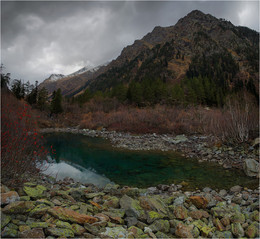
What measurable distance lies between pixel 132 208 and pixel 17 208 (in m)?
2.64

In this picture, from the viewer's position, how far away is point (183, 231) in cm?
390

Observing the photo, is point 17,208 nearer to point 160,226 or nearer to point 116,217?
point 116,217

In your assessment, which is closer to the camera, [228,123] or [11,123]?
[11,123]

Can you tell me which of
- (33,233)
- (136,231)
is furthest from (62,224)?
(136,231)

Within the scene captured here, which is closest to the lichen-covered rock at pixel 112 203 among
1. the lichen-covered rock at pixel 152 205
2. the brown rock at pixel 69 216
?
the lichen-covered rock at pixel 152 205

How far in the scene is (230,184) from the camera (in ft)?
27.7

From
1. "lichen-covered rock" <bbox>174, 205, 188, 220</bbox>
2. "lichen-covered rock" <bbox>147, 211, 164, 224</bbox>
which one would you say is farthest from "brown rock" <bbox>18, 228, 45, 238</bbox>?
"lichen-covered rock" <bbox>174, 205, 188, 220</bbox>

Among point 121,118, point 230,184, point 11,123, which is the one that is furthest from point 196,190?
point 121,118

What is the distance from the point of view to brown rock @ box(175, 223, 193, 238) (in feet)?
12.6

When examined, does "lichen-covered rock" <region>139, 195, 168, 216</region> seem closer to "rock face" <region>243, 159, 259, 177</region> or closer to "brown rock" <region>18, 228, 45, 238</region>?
"brown rock" <region>18, 228, 45, 238</region>

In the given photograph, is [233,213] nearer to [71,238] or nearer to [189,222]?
[189,222]

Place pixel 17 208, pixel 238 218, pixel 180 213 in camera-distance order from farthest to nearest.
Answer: pixel 180 213, pixel 238 218, pixel 17 208

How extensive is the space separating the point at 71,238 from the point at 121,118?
32.4 m

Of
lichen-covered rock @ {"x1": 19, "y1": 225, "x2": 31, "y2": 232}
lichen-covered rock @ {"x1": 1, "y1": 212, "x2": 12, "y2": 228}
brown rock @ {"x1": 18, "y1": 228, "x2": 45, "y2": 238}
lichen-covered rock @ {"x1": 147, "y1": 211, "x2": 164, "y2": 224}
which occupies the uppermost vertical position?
lichen-covered rock @ {"x1": 1, "y1": 212, "x2": 12, "y2": 228}
